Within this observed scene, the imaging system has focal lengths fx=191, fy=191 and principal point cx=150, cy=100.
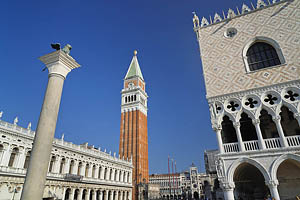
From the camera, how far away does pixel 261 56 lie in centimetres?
1433

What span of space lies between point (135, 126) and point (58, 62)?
43514 millimetres

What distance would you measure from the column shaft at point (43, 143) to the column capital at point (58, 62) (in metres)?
0.18

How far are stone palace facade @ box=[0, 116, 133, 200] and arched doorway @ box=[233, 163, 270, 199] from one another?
1950 cm

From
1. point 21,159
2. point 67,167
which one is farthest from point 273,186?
point 67,167

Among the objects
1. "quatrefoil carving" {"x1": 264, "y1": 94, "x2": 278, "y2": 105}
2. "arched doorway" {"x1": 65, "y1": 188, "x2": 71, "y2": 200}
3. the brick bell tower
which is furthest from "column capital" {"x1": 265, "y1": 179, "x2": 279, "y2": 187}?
A: the brick bell tower

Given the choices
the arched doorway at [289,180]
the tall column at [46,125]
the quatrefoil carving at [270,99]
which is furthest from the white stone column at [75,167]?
the quatrefoil carving at [270,99]

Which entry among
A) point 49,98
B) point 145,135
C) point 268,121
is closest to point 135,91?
point 145,135

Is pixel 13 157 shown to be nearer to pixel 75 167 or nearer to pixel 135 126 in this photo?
pixel 75 167

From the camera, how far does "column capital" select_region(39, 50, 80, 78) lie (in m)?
5.72

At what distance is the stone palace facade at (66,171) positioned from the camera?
59.5 ft

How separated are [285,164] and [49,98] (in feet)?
46.2

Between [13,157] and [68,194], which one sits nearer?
[13,157]

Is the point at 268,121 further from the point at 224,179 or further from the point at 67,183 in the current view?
the point at 67,183

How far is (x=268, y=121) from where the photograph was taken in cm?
1359
